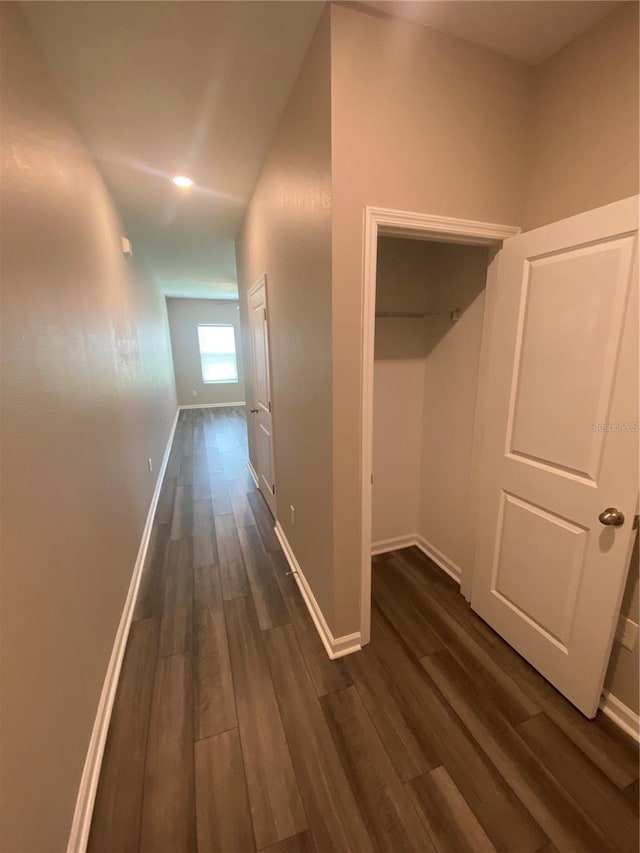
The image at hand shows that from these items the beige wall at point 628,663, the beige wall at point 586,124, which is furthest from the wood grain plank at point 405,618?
the beige wall at point 586,124

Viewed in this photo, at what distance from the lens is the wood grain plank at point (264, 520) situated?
8.99 ft

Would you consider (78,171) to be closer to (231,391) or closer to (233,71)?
(233,71)

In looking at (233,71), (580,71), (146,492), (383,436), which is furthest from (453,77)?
(146,492)

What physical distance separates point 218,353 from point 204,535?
6704 mm

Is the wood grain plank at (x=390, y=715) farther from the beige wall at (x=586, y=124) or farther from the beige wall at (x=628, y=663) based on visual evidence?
the beige wall at (x=586, y=124)

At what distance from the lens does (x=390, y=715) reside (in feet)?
4.78

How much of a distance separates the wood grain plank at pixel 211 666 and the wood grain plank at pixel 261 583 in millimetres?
223

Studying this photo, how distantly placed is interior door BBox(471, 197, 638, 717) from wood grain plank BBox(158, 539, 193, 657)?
177 centimetres

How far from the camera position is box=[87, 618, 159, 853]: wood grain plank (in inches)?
43.6

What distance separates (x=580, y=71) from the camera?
4.38ft

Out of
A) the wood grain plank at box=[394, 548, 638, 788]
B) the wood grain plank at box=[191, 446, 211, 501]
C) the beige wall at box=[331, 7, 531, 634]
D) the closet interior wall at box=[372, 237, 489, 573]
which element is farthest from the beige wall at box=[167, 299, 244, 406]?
the wood grain plank at box=[394, 548, 638, 788]

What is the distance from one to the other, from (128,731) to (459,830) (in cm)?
131

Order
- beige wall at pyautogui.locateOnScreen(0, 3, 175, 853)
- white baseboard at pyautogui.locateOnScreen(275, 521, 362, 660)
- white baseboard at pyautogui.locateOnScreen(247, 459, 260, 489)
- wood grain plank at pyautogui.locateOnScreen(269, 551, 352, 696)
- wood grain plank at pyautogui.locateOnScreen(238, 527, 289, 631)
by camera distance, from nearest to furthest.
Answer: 1. beige wall at pyautogui.locateOnScreen(0, 3, 175, 853)
2. wood grain plank at pyautogui.locateOnScreen(269, 551, 352, 696)
3. white baseboard at pyautogui.locateOnScreen(275, 521, 362, 660)
4. wood grain plank at pyautogui.locateOnScreen(238, 527, 289, 631)
5. white baseboard at pyautogui.locateOnScreen(247, 459, 260, 489)

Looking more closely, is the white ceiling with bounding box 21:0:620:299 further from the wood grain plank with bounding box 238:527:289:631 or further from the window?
the window
